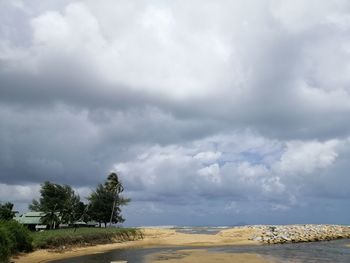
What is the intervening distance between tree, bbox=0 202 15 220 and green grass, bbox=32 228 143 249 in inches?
1009

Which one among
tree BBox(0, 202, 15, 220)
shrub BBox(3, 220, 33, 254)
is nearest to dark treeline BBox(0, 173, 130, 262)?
tree BBox(0, 202, 15, 220)

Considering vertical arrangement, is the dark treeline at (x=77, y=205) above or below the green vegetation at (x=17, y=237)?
above

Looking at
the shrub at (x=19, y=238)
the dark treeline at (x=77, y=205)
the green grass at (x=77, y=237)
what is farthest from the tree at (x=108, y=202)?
the shrub at (x=19, y=238)

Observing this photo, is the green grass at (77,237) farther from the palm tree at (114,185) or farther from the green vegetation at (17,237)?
the palm tree at (114,185)

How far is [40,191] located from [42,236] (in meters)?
46.6

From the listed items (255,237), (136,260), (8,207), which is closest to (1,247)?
(136,260)

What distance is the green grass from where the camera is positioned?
65.6 metres

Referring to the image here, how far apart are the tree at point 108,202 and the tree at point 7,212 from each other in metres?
21.3

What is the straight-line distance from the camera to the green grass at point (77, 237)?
65.6 m

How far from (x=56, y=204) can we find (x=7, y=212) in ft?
37.7

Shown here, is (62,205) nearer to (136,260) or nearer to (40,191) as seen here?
(40,191)

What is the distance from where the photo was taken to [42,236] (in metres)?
66.9

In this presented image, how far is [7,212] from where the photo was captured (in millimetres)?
104812

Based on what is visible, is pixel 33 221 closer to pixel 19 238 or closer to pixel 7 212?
pixel 7 212
